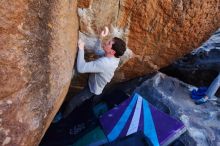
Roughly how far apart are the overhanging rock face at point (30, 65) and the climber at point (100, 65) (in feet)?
1.79

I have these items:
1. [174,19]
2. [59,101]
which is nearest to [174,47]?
[174,19]

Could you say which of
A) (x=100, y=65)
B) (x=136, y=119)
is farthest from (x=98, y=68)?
(x=136, y=119)

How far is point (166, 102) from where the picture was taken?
4945mm

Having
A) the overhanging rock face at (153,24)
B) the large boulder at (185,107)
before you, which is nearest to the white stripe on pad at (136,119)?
the large boulder at (185,107)

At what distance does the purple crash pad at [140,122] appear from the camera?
4.33 meters

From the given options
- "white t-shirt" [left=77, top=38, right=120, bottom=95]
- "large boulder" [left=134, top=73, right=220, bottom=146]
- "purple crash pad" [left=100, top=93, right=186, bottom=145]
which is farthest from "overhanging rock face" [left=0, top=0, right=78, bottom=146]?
"large boulder" [left=134, top=73, right=220, bottom=146]

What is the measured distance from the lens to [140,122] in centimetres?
450

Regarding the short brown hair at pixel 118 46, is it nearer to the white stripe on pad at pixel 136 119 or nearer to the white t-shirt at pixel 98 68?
the white t-shirt at pixel 98 68

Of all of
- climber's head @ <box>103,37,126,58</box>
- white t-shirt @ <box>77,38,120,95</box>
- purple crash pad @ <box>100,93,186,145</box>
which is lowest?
purple crash pad @ <box>100,93,186,145</box>

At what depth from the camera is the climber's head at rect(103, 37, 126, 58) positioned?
14.4 feet

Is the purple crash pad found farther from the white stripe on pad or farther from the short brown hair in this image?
the short brown hair

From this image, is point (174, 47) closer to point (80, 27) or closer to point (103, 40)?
point (103, 40)

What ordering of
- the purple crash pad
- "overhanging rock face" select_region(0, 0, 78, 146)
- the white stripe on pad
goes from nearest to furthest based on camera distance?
"overhanging rock face" select_region(0, 0, 78, 146) → the purple crash pad → the white stripe on pad

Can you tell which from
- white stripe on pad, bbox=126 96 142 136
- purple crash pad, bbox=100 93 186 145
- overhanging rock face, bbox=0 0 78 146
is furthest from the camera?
white stripe on pad, bbox=126 96 142 136
